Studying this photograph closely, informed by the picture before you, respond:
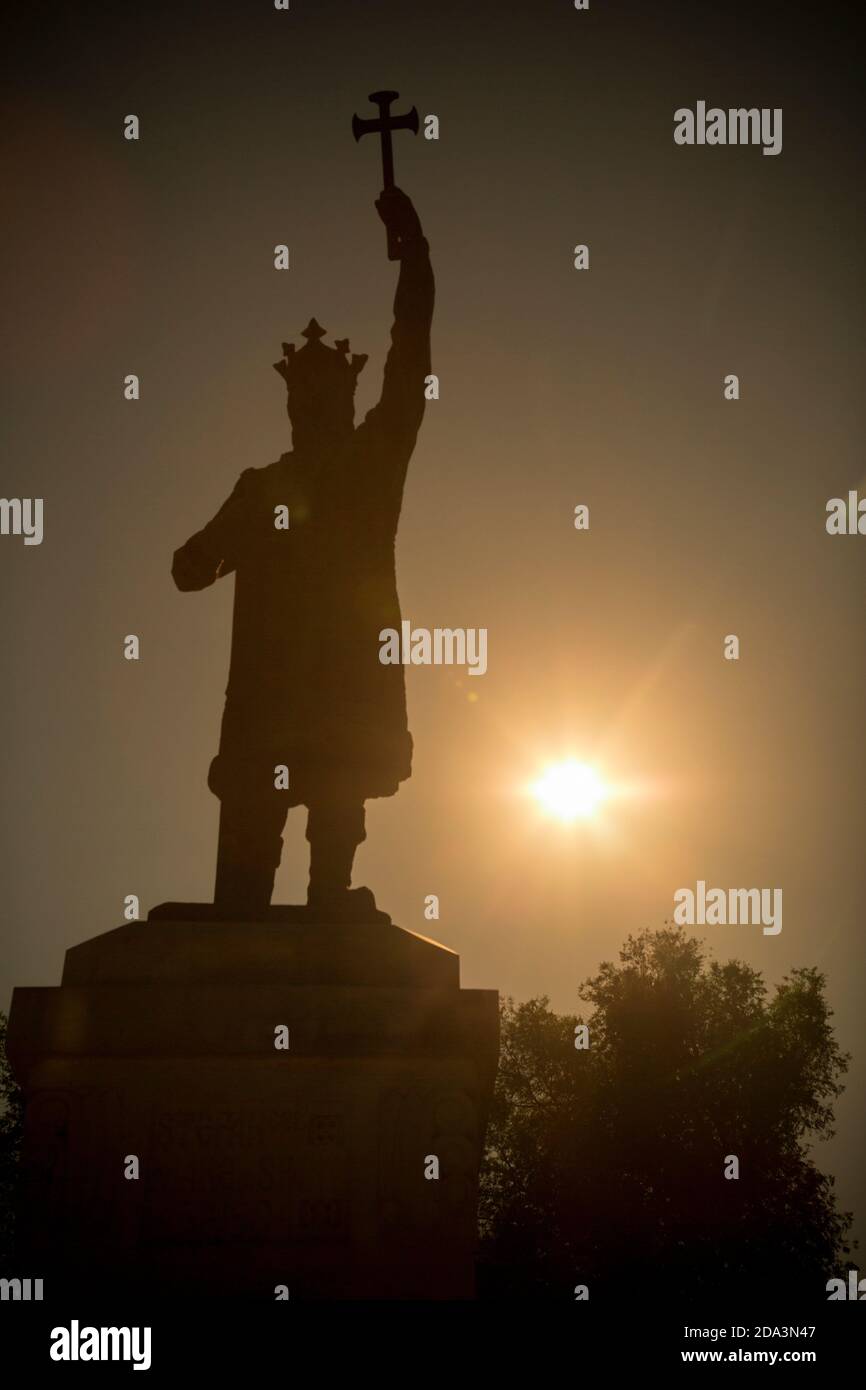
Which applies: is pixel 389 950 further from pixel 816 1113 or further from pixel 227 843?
pixel 816 1113

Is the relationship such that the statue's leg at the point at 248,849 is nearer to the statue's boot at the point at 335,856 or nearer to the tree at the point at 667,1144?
the statue's boot at the point at 335,856

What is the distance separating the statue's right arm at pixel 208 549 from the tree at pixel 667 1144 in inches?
720

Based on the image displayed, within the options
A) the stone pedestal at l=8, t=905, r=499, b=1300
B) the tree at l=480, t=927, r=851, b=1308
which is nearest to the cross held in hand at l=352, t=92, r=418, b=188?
the stone pedestal at l=8, t=905, r=499, b=1300

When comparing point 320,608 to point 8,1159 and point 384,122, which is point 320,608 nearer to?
point 384,122

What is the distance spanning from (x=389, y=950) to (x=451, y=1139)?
1.08 meters

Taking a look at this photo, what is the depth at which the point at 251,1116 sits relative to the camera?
636cm

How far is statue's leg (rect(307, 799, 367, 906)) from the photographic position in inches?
292

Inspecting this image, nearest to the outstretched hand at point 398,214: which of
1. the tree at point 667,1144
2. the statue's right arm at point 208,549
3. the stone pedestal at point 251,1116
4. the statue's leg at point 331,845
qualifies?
the statue's right arm at point 208,549

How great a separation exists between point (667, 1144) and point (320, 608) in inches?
761

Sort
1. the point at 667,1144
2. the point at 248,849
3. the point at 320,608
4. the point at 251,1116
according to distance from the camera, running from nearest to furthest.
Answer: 1. the point at 251,1116
2. the point at 248,849
3. the point at 320,608
4. the point at 667,1144

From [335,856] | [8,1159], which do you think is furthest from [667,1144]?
[335,856]

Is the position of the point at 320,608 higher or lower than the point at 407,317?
lower

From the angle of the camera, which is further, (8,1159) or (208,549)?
(8,1159)
